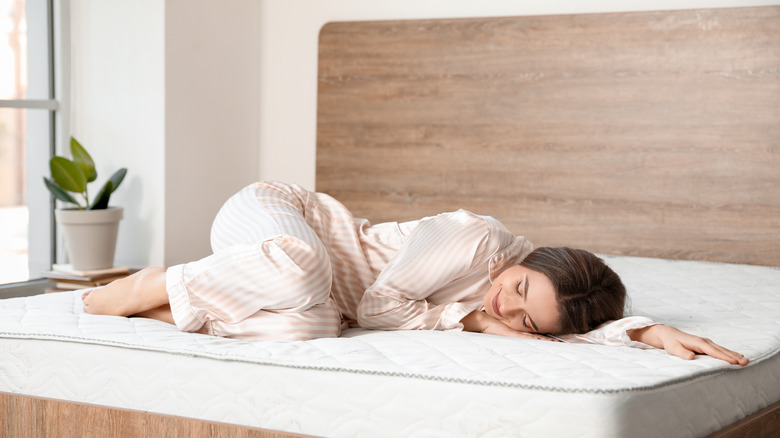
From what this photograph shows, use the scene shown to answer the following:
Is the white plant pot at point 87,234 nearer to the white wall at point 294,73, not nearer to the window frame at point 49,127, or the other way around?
the window frame at point 49,127

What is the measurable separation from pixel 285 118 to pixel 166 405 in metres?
2.31

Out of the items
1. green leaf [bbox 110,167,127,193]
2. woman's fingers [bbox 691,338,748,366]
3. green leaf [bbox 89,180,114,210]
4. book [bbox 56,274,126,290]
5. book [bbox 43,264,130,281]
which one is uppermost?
green leaf [bbox 110,167,127,193]

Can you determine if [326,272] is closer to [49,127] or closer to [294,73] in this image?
[49,127]

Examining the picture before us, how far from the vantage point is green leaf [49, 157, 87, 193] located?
300 cm

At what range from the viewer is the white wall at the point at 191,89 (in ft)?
10.8

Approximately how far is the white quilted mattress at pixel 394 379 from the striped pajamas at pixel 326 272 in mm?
71

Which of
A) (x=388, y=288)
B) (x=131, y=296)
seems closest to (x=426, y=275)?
(x=388, y=288)

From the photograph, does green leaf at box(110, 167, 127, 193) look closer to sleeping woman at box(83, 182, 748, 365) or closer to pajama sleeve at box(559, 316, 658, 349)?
sleeping woman at box(83, 182, 748, 365)

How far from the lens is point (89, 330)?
171cm

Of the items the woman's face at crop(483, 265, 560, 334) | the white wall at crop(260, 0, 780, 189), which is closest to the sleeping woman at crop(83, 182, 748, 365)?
the woman's face at crop(483, 265, 560, 334)

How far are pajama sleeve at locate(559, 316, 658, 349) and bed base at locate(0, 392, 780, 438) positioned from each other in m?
0.24

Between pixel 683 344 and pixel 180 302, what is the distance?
978 mm

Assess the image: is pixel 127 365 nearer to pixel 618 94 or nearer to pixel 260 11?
pixel 618 94

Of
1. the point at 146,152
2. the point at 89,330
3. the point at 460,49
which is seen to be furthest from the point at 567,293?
the point at 146,152
